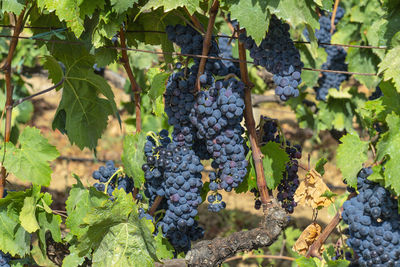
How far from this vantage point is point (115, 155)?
19.4 ft

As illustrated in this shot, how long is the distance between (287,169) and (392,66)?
63cm

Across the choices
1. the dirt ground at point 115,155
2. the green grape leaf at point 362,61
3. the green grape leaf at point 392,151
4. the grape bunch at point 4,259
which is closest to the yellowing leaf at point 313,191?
the green grape leaf at point 392,151

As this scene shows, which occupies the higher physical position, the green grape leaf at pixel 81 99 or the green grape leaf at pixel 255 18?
the green grape leaf at pixel 255 18

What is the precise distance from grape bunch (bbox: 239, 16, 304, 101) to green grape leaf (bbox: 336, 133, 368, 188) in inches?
16.2

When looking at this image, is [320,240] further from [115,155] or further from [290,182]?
[115,155]

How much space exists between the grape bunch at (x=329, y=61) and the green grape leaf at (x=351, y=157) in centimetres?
231

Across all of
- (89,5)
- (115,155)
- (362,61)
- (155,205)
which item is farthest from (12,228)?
(115,155)

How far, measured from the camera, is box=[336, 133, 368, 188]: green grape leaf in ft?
6.95

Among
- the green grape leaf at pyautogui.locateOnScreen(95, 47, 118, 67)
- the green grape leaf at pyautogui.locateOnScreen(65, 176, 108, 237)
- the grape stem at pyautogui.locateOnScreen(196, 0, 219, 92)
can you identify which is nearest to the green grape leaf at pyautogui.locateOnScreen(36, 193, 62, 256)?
the green grape leaf at pyautogui.locateOnScreen(65, 176, 108, 237)

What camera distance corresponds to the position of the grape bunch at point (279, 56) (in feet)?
6.17

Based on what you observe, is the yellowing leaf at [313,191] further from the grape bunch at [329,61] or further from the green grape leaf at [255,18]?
the grape bunch at [329,61]

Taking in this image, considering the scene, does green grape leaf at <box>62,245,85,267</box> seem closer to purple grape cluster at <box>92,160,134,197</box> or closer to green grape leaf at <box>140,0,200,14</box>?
purple grape cluster at <box>92,160,134,197</box>

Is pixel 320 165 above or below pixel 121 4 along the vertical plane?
below

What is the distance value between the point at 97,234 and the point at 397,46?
1382 mm
